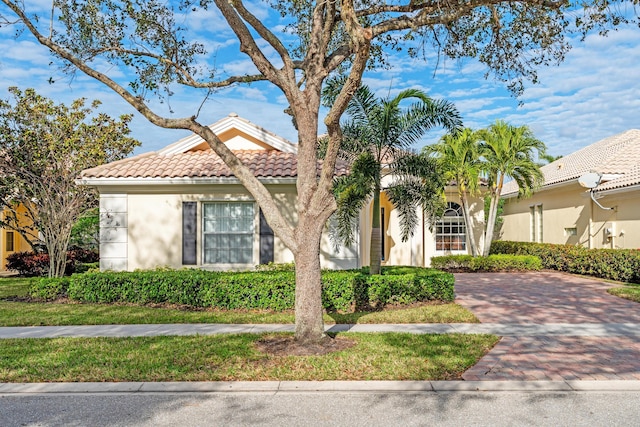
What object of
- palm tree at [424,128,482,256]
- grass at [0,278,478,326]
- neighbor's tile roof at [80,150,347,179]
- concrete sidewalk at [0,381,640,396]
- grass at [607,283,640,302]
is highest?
palm tree at [424,128,482,256]

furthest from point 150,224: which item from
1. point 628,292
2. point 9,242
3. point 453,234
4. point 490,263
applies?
point 9,242

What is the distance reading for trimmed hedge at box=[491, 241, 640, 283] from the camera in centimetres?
1547

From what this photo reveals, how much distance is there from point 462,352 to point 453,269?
13.4 m

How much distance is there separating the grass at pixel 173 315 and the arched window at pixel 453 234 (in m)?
12.3

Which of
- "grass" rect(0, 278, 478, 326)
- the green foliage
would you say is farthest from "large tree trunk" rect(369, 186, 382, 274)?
the green foliage

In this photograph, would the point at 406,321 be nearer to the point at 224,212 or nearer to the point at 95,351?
the point at 95,351

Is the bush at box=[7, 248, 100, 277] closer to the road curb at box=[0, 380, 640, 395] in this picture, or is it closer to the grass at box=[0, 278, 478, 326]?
the grass at box=[0, 278, 478, 326]

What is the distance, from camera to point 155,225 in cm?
1396

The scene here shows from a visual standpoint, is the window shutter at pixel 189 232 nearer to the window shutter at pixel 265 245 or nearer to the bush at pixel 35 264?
the window shutter at pixel 265 245

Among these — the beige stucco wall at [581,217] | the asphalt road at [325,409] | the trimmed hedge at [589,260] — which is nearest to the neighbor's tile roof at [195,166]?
the asphalt road at [325,409]

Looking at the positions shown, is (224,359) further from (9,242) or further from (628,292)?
(9,242)

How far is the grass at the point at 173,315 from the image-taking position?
9.79 meters

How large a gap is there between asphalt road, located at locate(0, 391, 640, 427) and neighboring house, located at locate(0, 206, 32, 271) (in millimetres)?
21596

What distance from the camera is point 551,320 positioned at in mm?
9828
